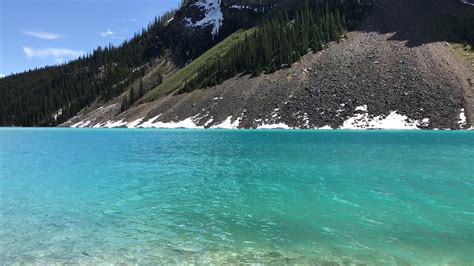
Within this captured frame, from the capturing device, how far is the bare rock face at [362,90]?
105875 mm

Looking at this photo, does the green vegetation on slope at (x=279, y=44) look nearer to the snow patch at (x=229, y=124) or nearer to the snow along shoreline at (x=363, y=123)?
the snow patch at (x=229, y=124)

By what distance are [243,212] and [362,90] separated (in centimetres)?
9984

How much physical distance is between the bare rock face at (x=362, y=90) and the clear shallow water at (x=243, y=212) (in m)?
63.7

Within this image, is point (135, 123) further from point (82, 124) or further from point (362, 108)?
point (362, 108)

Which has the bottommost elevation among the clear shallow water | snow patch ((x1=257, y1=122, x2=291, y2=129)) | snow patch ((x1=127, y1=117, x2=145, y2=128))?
the clear shallow water

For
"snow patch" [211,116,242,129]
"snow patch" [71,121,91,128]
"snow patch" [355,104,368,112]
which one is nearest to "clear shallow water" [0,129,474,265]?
"snow patch" [355,104,368,112]

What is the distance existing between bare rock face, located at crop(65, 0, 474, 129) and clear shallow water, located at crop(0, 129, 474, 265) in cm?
6367

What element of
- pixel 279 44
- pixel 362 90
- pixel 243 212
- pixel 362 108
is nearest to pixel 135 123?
pixel 279 44

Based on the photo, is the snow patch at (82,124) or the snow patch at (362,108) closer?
the snow patch at (362,108)

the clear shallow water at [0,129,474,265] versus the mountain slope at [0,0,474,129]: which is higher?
the mountain slope at [0,0,474,129]

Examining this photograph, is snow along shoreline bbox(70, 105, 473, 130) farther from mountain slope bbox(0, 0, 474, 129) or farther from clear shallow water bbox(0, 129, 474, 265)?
clear shallow water bbox(0, 129, 474, 265)

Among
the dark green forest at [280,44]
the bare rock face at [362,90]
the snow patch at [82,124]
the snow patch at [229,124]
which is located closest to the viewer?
the bare rock face at [362,90]

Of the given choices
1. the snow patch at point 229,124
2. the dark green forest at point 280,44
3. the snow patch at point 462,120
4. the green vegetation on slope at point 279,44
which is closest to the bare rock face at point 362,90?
the snow patch at point 462,120

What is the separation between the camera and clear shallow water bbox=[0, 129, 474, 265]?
1714 centimetres
